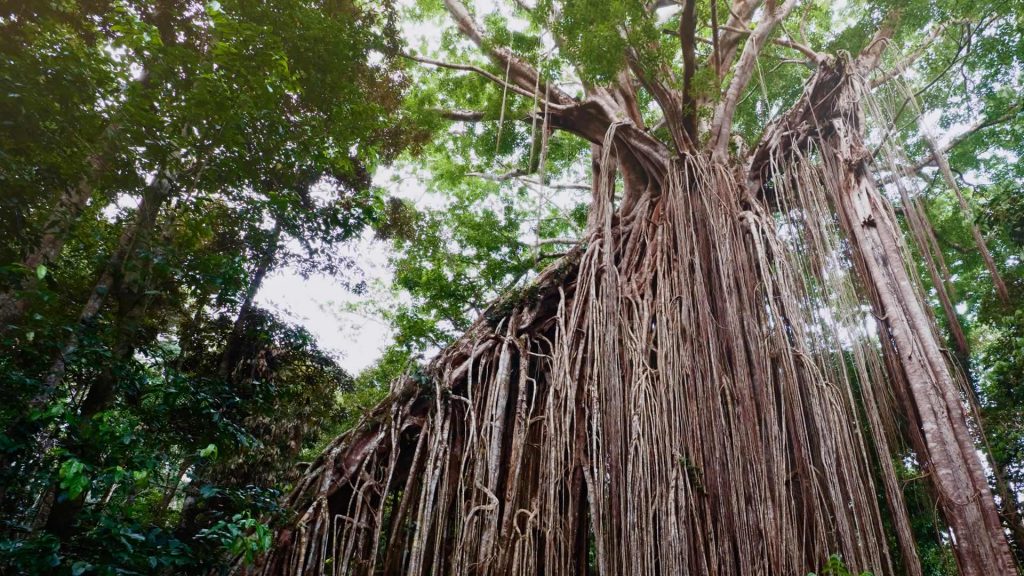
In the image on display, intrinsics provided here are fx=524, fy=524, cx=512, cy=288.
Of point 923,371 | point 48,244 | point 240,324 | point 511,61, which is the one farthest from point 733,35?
point 48,244

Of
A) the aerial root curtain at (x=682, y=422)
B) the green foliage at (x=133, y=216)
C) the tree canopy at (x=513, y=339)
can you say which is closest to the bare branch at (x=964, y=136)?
the tree canopy at (x=513, y=339)

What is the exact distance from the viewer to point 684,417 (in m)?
2.56

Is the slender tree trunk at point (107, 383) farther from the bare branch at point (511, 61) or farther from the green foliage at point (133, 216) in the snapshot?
the bare branch at point (511, 61)

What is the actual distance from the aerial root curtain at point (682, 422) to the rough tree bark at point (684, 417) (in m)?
0.01

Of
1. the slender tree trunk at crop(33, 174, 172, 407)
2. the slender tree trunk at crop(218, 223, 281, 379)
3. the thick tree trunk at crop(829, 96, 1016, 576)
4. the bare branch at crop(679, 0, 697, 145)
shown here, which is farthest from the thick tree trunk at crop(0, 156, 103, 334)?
the thick tree trunk at crop(829, 96, 1016, 576)

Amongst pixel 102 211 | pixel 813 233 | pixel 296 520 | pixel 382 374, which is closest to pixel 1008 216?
pixel 813 233

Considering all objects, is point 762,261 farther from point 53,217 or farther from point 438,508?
point 53,217

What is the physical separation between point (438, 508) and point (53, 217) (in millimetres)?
2213

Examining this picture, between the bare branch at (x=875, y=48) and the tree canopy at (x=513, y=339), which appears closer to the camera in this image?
the tree canopy at (x=513, y=339)

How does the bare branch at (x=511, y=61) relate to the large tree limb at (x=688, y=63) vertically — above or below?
above

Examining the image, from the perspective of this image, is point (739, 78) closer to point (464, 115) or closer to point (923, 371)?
point (923, 371)

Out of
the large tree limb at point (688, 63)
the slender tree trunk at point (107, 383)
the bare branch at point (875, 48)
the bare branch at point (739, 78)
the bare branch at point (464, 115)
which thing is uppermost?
the bare branch at point (464, 115)

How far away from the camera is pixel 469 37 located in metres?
5.05

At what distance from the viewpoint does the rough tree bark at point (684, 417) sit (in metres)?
2.20
